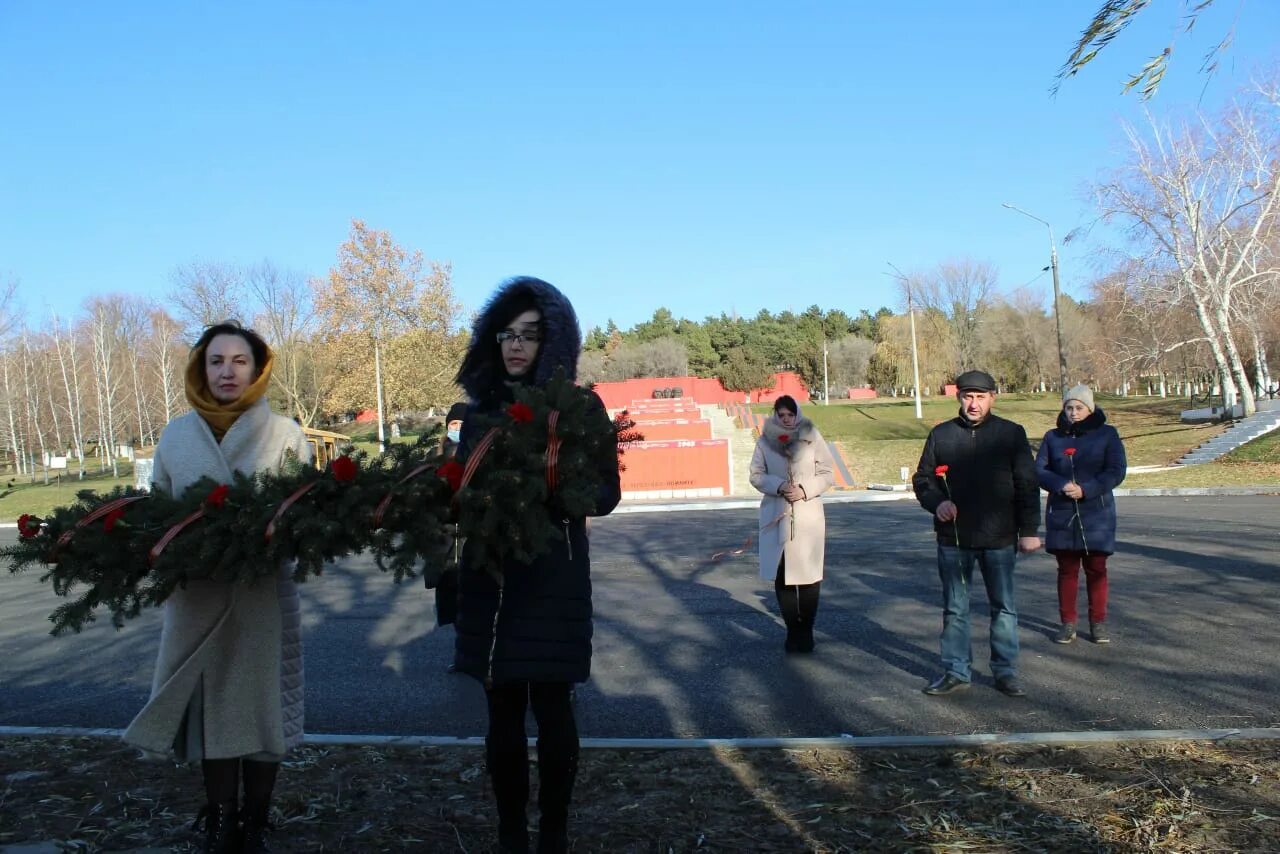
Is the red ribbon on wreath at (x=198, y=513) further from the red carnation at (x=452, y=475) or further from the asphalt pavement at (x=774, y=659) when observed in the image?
the asphalt pavement at (x=774, y=659)

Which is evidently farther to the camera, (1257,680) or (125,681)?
(125,681)

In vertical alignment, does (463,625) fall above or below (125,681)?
above

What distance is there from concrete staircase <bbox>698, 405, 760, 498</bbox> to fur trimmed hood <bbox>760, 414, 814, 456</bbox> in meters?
16.4

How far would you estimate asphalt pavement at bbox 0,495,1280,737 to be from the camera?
5.26 metres

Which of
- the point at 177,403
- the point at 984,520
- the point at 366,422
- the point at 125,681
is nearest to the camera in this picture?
the point at 984,520

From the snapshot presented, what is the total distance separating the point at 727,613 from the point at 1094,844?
208 inches

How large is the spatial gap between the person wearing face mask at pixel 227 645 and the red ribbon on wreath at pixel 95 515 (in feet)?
0.43

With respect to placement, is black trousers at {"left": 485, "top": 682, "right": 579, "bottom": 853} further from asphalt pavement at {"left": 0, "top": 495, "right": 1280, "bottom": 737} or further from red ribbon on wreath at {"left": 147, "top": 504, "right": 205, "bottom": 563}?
asphalt pavement at {"left": 0, "top": 495, "right": 1280, "bottom": 737}

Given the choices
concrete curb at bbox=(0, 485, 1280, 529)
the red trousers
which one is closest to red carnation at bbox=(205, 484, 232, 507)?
the red trousers

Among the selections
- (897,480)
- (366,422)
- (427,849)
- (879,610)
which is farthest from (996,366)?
(427,849)

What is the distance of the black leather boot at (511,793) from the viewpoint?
3246 millimetres

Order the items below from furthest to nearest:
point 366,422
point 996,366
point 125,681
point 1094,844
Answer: point 996,366, point 366,422, point 125,681, point 1094,844

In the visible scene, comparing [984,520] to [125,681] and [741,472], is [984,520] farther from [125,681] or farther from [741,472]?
[741,472]

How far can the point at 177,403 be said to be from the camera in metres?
58.8
